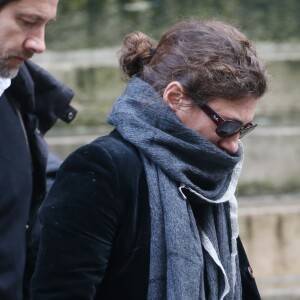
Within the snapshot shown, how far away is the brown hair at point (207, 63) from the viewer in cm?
294

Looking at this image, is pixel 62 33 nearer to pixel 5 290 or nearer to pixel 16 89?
pixel 16 89

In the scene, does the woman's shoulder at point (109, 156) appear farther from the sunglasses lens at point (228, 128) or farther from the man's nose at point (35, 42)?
the man's nose at point (35, 42)

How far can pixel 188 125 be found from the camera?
3.00m

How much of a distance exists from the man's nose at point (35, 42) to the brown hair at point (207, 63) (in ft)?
1.42

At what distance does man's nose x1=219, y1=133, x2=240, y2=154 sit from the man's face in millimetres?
700

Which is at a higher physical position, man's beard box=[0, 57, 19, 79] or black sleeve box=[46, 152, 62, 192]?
man's beard box=[0, 57, 19, 79]

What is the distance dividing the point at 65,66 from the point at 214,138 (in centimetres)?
335

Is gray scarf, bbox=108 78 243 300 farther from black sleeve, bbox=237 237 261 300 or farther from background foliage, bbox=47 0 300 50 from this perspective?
background foliage, bbox=47 0 300 50

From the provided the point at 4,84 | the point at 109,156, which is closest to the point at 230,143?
the point at 109,156

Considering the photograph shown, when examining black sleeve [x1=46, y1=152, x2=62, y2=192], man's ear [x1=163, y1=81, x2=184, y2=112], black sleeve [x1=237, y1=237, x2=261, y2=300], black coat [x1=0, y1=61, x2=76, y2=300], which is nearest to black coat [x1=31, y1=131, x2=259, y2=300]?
man's ear [x1=163, y1=81, x2=184, y2=112]

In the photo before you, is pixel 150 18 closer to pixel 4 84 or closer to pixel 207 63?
pixel 4 84

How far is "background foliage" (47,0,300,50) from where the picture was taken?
Result: 636 cm

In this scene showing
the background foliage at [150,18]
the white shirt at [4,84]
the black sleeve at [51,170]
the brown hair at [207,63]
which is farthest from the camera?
the background foliage at [150,18]

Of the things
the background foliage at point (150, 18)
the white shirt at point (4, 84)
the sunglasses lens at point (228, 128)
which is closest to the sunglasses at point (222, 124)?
the sunglasses lens at point (228, 128)
